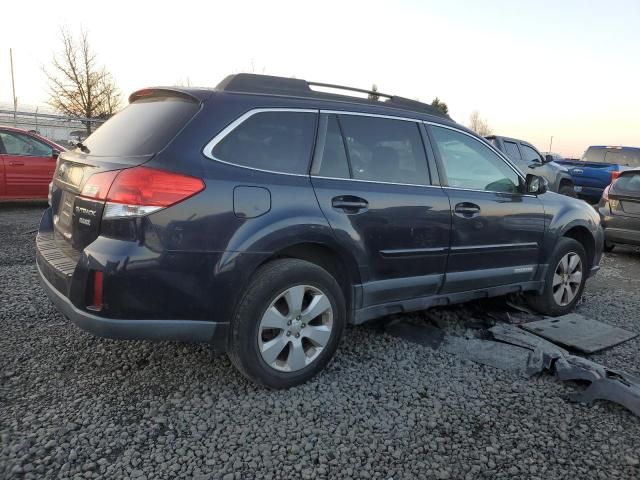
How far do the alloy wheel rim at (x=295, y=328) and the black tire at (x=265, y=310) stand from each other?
24 mm

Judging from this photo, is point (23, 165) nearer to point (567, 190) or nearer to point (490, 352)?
point (490, 352)

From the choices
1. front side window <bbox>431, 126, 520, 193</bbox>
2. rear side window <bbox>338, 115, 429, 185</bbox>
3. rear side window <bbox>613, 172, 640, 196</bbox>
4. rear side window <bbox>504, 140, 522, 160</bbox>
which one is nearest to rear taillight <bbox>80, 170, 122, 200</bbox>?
rear side window <bbox>338, 115, 429, 185</bbox>

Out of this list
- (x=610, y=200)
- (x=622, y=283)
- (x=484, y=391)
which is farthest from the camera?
(x=610, y=200)

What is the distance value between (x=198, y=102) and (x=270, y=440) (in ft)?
5.94

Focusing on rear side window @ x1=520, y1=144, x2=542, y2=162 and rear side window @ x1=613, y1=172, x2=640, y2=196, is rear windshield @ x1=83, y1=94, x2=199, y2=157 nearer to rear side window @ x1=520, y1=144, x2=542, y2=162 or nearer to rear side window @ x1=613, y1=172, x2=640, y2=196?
rear side window @ x1=613, y1=172, x2=640, y2=196

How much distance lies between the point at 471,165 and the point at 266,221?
6.41 feet

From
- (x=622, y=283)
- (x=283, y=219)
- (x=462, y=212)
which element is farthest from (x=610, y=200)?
(x=283, y=219)

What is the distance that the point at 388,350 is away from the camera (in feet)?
12.1

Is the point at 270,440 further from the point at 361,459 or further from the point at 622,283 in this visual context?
the point at 622,283

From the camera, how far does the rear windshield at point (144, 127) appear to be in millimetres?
2752

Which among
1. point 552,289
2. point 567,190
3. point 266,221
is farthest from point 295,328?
point 567,190

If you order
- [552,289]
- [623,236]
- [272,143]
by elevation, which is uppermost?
[272,143]

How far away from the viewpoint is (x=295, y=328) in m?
3.01

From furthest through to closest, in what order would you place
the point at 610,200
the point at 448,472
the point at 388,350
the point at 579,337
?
the point at 610,200, the point at 579,337, the point at 388,350, the point at 448,472
